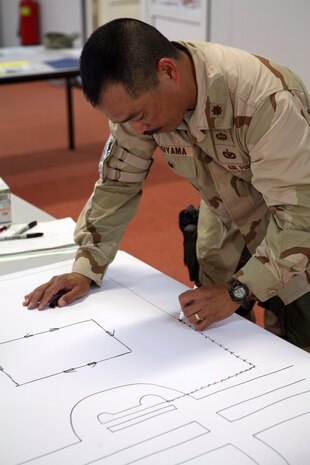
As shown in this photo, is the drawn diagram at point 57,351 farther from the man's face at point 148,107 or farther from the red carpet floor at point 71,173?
the red carpet floor at point 71,173

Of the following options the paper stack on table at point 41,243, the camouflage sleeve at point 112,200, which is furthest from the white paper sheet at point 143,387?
the paper stack on table at point 41,243

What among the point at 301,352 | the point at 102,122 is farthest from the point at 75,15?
the point at 301,352

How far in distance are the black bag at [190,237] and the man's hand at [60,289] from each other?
443mm

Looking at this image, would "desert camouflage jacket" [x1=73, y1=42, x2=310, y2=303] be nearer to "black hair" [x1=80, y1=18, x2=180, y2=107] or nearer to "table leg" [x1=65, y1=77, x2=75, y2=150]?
"black hair" [x1=80, y1=18, x2=180, y2=107]

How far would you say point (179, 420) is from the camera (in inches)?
46.0

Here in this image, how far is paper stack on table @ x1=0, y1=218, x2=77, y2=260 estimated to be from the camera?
184 cm

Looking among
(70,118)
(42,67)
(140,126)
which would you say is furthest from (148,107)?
(70,118)

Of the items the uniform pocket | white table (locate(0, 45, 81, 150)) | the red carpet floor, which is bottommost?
the red carpet floor

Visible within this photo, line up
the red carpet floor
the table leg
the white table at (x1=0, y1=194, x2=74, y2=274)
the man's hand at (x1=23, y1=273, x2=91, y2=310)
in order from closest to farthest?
the man's hand at (x1=23, y1=273, x2=91, y2=310) < the white table at (x1=0, y1=194, x2=74, y2=274) < the red carpet floor < the table leg

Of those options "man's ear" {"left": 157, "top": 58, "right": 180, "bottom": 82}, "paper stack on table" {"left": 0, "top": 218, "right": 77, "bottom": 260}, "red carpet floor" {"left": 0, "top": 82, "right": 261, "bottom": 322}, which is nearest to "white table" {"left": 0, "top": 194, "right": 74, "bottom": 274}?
"paper stack on table" {"left": 0, "top": 218, "right": 77, "bottom": 260}

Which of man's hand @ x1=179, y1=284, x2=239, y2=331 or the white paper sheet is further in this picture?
man's hand @ x1=179, y1=284, x2=239, y2=331

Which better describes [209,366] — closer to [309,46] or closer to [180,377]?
[180,377]

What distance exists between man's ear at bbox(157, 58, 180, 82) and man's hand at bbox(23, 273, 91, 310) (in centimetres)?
49

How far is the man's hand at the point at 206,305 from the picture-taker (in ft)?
4.78
